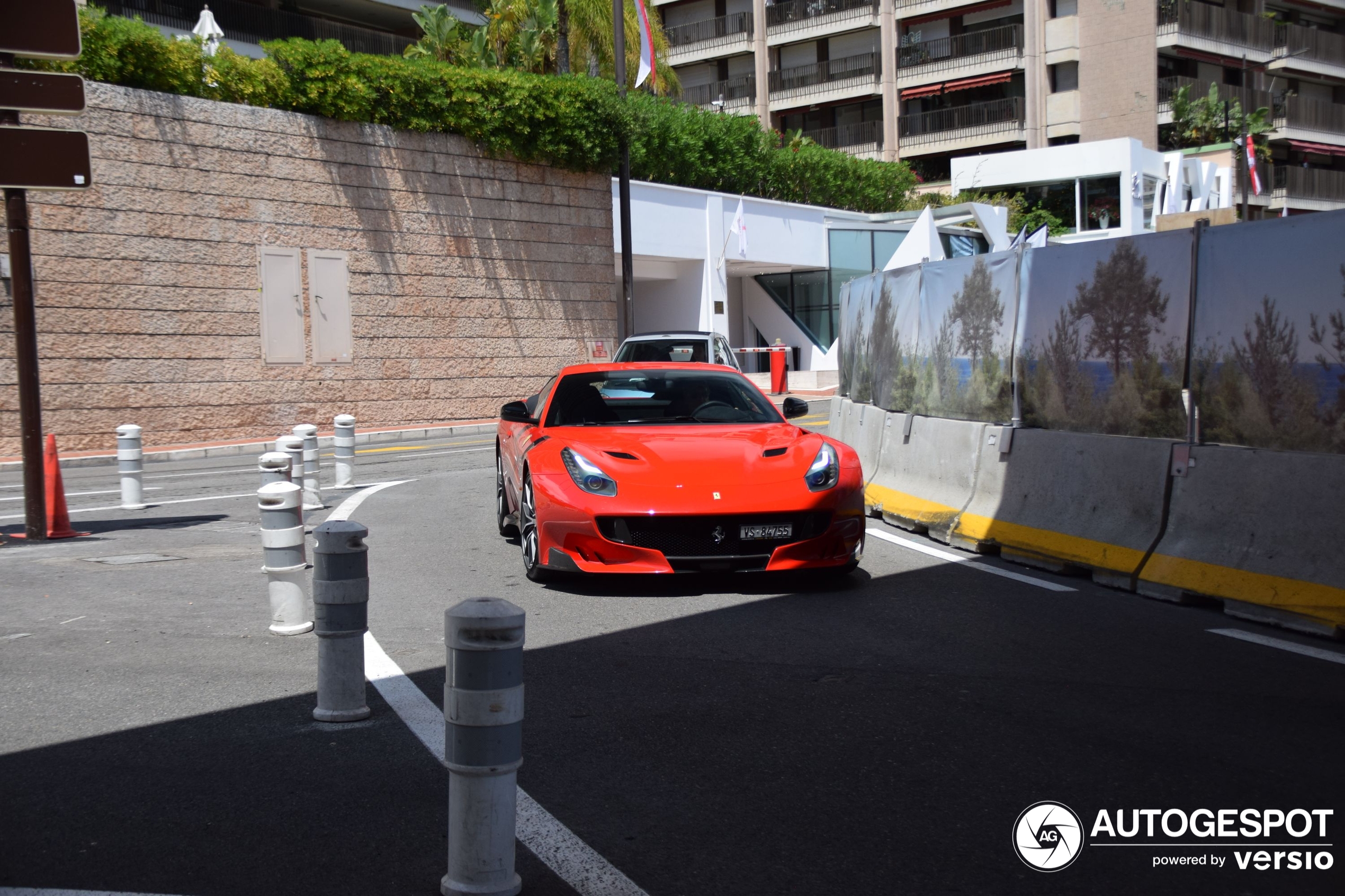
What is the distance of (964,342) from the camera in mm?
10586

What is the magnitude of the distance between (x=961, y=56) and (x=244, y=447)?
138 feet

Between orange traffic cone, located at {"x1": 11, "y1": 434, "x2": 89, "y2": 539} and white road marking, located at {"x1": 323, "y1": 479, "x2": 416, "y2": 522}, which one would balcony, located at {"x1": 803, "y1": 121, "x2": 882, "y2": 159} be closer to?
white road marking, located at {"x1": 323, "y1": 479, "x2": 416, "y2": 522}

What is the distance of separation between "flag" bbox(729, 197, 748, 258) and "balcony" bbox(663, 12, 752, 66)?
25.4m

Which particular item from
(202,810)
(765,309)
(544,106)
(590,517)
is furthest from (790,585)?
(765,309)

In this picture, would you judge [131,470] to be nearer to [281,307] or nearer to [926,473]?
[926,473]

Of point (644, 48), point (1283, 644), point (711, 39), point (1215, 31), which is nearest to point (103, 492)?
point (1283, 644)

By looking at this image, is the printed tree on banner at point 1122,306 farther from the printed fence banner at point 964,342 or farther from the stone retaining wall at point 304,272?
the stone retaining wall at point 304,272

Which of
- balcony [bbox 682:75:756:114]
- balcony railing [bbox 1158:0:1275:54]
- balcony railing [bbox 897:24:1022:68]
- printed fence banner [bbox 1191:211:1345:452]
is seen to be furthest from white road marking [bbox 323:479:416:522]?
balcony [bbox 682:75:756:114]

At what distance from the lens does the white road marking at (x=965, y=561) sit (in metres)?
7.69

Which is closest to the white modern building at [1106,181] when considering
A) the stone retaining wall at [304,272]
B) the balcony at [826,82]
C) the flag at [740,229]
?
the balcony at [826,82]

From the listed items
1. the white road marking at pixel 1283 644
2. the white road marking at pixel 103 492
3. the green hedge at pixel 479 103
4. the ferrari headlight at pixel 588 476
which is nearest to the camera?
the white road marking at pixel 1283 644

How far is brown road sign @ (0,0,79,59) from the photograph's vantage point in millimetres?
9797

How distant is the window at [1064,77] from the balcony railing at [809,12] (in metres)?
8.37

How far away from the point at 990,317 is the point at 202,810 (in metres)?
7.84
